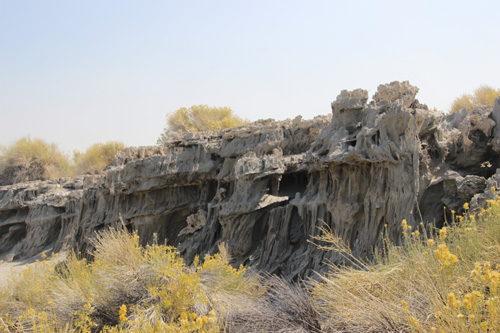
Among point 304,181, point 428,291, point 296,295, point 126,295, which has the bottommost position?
point 126,295

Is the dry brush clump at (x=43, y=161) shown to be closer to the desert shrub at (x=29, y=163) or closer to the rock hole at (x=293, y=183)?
the desert shrub at (x=29, y=163)

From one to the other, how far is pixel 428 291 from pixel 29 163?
A: 90.4ft

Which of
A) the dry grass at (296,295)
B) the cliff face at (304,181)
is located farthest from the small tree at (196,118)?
the dry grass at (296,295)

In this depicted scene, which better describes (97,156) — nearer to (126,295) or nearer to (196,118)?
(196,118)

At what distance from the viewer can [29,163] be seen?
2667 cm

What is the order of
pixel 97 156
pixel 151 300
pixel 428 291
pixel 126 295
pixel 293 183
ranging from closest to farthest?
pixel 428 291 → pixel 151 300 → pixel 126 295 → pixel 293 183 → pixel 97 156

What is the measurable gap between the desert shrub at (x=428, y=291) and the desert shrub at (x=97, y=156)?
25.2m

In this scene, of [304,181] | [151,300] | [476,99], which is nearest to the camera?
[151,300]

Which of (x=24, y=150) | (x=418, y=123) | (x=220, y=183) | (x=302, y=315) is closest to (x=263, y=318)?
(x=302, y=315)

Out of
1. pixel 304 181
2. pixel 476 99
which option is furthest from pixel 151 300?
pixel 476 99

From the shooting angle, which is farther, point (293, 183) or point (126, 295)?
point (293, 183)

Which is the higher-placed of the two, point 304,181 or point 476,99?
point 476,99

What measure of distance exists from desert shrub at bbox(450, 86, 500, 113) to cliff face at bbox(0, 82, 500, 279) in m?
5.12

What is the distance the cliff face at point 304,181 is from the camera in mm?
7809
